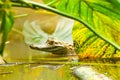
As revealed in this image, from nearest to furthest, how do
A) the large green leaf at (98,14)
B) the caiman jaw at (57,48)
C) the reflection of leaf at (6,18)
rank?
the reflection of leaf at (6,18) < the large green leaf at (98,14) < the caiman jaw at (57,48)

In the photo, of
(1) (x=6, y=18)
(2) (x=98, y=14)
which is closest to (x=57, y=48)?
(2) (x=98, y=14)

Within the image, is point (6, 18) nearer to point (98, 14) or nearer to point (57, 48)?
point (98, 14)

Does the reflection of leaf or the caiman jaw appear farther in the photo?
the caiman jaw

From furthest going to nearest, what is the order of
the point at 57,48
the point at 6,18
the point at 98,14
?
the point at 57,48
the point at 98,14
the point at 6,18

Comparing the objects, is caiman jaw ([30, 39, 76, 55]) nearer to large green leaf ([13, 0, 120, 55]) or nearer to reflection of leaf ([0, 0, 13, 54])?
large green leaf ([13, 0, 120, 55])

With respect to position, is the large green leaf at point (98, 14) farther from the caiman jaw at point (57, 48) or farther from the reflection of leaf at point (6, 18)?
the caiman jaw at point (57, 48)

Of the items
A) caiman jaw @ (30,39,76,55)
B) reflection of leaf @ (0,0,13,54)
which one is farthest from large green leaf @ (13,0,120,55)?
caiman jaw @ (30,39,76,55)

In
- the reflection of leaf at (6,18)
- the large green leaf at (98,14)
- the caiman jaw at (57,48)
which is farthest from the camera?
the caiman jaw at (57,48)

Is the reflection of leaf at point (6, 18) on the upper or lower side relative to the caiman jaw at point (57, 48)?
upper

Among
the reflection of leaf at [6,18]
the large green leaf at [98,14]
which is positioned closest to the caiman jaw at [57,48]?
the large green leaf at [98,14]

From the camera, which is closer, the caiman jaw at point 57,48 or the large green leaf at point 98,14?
the large green leaf at point 98,14

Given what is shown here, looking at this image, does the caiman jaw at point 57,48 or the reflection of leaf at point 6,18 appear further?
the caiman jaw at point 57,48

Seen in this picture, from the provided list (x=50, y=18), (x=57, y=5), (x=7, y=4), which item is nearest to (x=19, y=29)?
(x=50, y=18)
